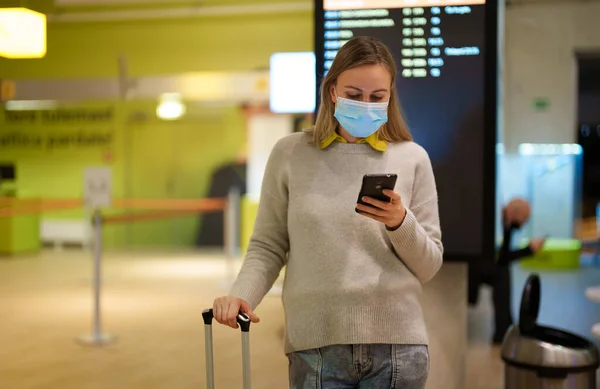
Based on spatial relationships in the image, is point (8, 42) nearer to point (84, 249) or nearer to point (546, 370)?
point (546, 370)

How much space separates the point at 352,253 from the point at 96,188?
436cm

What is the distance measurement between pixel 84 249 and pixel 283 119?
410cm

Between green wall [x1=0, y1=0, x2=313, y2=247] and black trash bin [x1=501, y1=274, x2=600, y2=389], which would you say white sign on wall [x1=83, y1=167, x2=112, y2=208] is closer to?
black trash bin [x1=501, y1=274, x2=600, y2=389]

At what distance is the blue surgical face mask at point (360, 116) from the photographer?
165 cm

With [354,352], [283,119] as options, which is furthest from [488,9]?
[283,119]

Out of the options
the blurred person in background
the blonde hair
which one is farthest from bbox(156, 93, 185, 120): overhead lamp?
the blonde hair

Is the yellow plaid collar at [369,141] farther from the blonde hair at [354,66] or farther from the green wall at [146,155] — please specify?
the green wall at [146,155]

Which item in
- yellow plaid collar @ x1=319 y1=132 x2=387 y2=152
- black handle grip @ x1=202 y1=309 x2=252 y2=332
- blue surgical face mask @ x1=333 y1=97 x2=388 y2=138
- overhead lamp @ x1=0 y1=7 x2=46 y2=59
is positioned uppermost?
overhead lamp @ x1=0 y1=7 x2=46 y2=59

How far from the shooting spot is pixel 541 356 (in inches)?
145

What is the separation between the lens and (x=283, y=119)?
11.9 m

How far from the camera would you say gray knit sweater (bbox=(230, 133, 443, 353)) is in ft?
5.44

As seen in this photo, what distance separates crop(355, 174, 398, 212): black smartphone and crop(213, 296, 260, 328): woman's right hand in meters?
0.39

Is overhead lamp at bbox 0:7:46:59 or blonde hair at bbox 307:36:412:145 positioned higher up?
overhead lamp at bbox 0:7:46:59

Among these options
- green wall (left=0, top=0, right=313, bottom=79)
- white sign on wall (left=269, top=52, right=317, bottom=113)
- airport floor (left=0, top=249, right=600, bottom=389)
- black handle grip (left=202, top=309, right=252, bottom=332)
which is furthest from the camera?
green wall (left=0, top=0, right=313, bottom=79)
